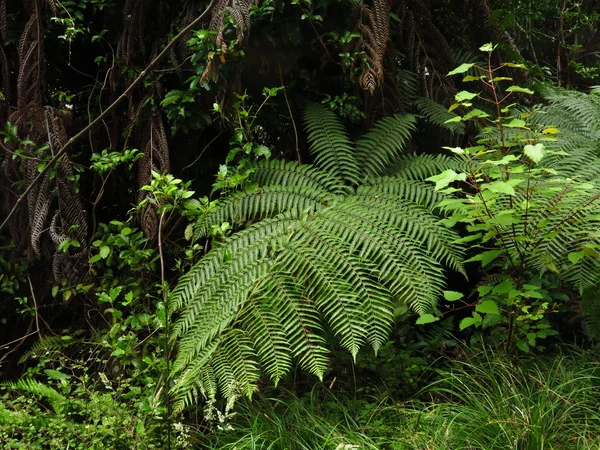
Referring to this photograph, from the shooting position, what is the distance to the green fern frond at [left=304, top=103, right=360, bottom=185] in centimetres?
279

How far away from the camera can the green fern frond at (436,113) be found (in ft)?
9.61

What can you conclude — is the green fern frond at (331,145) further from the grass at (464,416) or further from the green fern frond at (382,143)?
the grass at (464,416)

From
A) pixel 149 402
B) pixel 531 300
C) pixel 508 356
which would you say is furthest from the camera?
pixel 531 300

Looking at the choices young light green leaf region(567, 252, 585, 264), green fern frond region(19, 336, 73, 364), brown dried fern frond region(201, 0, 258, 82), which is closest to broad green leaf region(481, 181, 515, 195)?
young light green leaf region(567, 252, 585, 264)

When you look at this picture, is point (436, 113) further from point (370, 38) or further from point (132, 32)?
point (132, 32)

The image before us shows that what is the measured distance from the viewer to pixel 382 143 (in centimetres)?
282

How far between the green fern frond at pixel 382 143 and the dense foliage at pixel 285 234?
1 centimetres

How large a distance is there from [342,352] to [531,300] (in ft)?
2.71

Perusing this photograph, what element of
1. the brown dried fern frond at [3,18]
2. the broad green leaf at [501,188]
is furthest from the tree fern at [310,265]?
the brown dried fern frond at [3,18]

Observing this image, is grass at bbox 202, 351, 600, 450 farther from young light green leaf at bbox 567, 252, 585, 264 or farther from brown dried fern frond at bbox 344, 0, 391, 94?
brown dried fern frond at bbox 344, 0, 391, 94

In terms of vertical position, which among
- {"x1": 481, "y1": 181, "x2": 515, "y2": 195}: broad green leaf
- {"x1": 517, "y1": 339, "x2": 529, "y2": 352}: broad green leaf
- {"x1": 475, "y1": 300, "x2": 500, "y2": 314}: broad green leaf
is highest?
{"x1": 481, "y1": 181, "x2": 515, "y2": 195}: broad green leaf

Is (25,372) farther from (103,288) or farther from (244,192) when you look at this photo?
(244,192)

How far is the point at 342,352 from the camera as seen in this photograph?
2.77m

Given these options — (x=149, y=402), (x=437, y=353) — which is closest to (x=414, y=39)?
(x=437, y=353)
